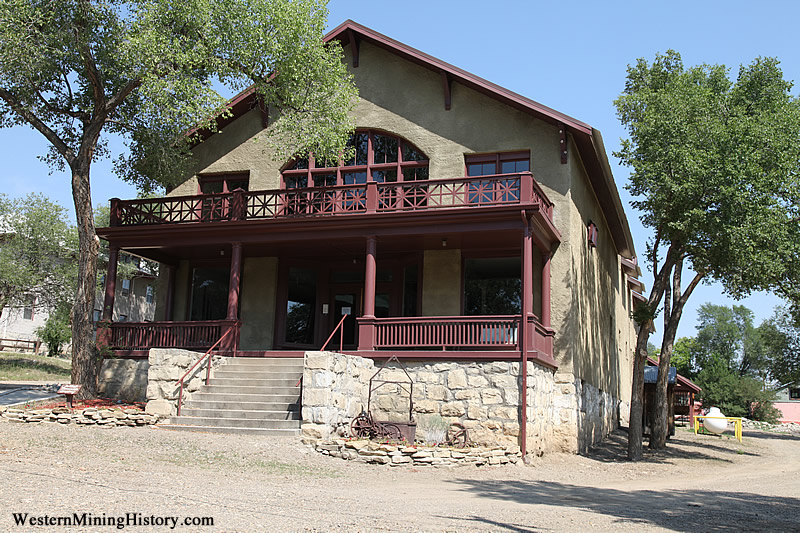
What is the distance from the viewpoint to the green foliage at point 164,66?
16.0 meters

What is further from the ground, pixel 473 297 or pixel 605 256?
pixel 605 256

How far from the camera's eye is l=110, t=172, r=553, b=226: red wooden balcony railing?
1631 cm

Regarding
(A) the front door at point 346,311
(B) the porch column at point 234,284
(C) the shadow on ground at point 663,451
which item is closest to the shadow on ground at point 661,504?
A: (C) the shadow on ground at point 663,451

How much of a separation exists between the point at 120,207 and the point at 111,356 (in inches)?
160

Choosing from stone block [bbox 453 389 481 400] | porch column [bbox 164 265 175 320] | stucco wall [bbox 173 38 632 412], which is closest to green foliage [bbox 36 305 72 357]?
porch column [bbox 164 265 175 320]

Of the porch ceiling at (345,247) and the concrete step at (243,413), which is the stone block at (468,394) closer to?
the concrete step at (243,413)

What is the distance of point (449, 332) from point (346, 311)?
490 centimetres

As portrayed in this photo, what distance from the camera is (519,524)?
7469 millimetres

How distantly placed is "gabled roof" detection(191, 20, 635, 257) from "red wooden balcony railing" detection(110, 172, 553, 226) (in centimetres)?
199

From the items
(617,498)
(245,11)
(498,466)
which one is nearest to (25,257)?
(245,11)

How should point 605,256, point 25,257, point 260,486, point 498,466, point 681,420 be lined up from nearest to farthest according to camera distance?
point 260,486, point 498,466, point 605,256, point 25,257, point 681,420

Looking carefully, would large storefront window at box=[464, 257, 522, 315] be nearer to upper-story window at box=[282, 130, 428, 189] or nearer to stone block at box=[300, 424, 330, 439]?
upper-story window at box=[282, 130, 428, 189]

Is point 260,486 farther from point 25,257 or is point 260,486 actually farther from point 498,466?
point 25,257

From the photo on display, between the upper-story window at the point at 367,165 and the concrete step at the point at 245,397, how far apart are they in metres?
6.70
